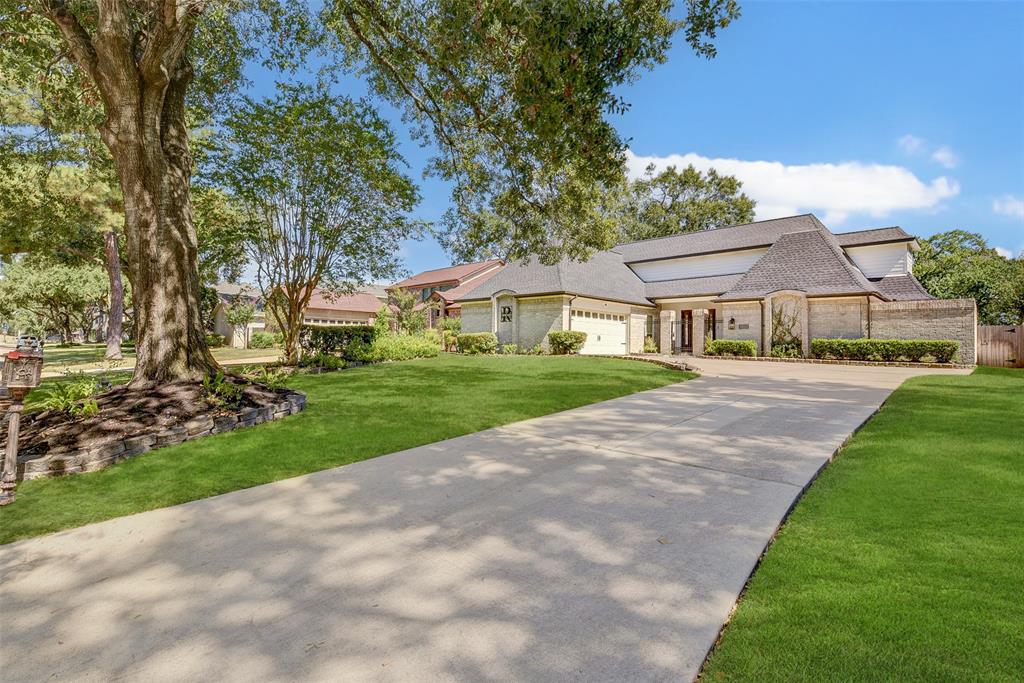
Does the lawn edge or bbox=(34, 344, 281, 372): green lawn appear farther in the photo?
bbox=(34, 344, 281, 372): green lawn

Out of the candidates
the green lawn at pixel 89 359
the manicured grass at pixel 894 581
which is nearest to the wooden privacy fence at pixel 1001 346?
the manicured grass at pixel 894 581

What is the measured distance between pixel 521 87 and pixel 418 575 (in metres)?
6.55

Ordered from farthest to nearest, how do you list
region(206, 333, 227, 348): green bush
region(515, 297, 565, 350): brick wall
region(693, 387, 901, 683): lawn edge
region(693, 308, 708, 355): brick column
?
region(206, 333, 227, 348): green bush → region(693, 308, 708, 355): brick column → region(515, 297, 565, 350): brick wall → region(693, 387, 901, 683): lawn edge

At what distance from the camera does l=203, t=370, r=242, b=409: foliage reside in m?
7.26

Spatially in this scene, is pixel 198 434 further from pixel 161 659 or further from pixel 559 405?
pixel 559 405

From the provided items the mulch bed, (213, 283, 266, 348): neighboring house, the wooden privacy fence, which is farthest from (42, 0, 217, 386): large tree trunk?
(213, 283, 266, 348): neighboring house

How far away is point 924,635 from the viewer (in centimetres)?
209

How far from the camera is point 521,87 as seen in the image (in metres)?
6.77

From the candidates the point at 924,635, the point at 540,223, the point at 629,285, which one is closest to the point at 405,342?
the point at 540,223

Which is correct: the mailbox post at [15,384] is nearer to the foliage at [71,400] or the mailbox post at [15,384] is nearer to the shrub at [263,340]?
the foliage at [71,400]

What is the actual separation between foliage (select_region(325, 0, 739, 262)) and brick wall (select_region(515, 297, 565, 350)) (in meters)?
10.9

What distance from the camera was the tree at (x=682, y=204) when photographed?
42.6 metres

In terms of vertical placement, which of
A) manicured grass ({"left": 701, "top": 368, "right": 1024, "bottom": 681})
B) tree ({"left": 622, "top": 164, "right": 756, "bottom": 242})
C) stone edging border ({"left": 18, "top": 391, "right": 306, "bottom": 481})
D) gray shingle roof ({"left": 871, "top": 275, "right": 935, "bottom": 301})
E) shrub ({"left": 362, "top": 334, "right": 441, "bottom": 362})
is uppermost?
tree ({"left": 622, "top": 164, "right": 756, "bottom": 242})

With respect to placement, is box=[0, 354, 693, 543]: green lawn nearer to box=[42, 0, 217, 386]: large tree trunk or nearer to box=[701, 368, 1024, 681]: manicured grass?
box=[42, 0, 217, 386]: large tree trunk
